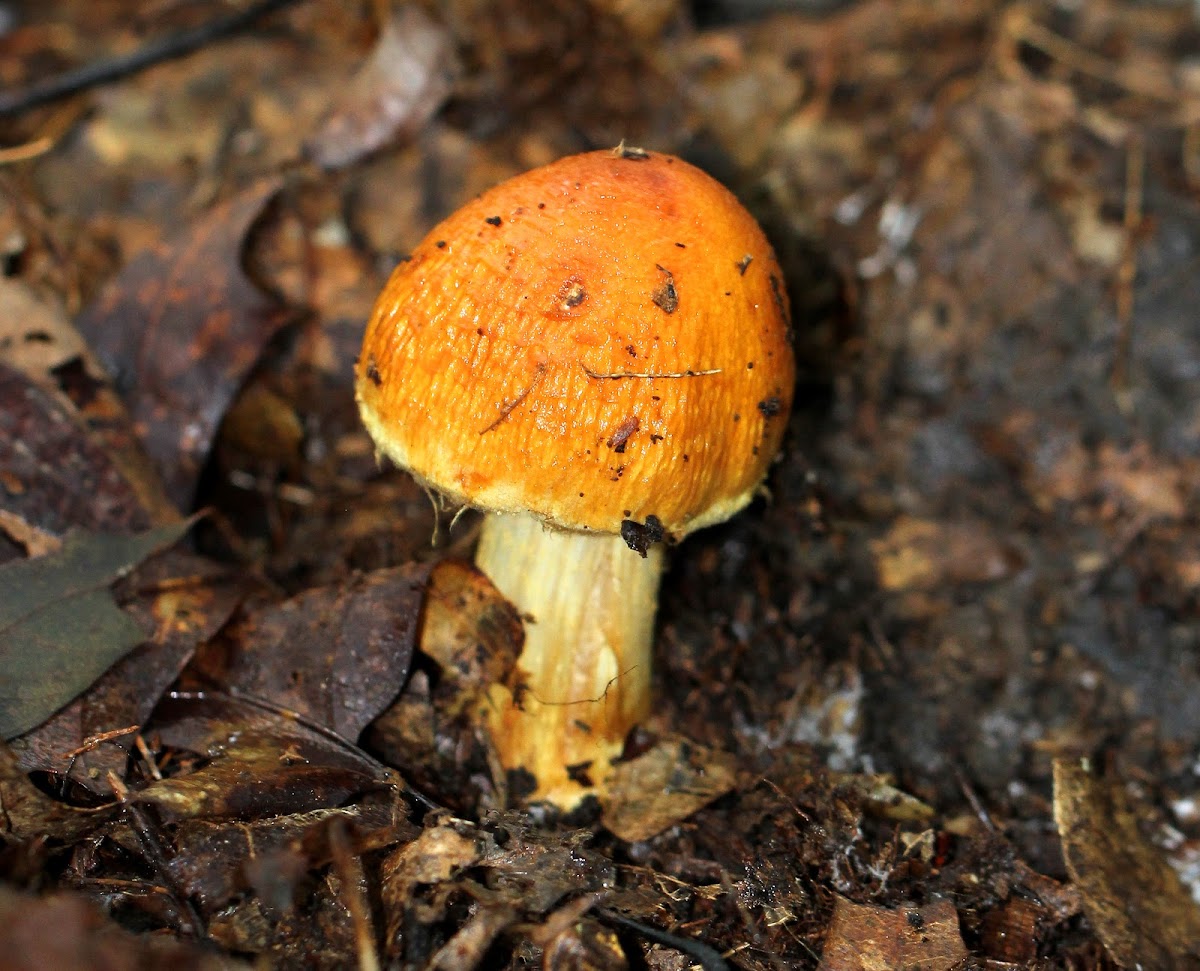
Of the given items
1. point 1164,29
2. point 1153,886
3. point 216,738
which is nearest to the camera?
point 216,738

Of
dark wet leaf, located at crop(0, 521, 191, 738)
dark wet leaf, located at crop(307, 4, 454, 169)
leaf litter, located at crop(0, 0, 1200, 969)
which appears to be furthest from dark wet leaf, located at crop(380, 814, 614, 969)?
dark wet leaf, located at crop(307, 4, 454, 169)

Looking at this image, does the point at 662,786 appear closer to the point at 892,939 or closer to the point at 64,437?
the point at 892,939

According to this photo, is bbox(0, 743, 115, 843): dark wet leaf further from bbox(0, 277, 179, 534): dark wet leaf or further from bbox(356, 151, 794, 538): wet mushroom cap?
bbox(356, 151, 794, 538): wet mushroom cap

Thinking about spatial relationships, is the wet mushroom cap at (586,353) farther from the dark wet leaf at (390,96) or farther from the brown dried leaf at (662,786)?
the dark wet leaf at (390,96)

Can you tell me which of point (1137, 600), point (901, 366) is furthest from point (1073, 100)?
point (1137, 600)

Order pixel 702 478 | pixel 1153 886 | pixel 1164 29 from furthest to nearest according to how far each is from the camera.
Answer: pixel 1164 29, pixel 1153 886, pixel 702 478

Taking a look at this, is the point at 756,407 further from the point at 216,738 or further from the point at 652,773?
the point at 216,738

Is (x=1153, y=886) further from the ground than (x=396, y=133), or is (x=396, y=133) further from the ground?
(x=396, y=133)

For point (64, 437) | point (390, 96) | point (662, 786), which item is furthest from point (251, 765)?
point (390, 96)
